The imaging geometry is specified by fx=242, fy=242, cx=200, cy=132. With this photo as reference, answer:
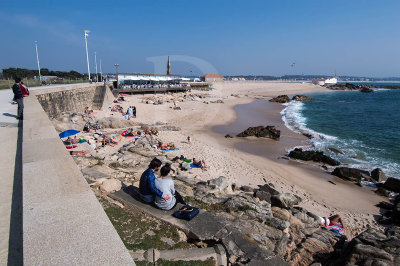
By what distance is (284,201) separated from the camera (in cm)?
849

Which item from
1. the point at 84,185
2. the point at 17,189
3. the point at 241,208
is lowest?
the point at 241,208

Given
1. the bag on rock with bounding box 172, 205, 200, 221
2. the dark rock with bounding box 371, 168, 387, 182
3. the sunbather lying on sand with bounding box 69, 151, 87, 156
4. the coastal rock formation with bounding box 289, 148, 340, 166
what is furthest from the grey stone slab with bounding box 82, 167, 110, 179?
the dark rock with bounding box 371, 168, 387, 182

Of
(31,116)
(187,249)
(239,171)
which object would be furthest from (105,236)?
(239,171)

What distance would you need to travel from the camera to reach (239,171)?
481 inches

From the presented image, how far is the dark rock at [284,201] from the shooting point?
8219 mm

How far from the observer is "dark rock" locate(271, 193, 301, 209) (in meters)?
8.22

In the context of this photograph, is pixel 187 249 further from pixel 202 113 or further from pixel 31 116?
pixel 202 113

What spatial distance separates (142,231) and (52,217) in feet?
5.33

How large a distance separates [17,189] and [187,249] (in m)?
3.52

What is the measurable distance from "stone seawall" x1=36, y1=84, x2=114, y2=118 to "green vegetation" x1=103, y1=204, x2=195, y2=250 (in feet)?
A: 47.2

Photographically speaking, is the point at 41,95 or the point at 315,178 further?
the point at 41,95

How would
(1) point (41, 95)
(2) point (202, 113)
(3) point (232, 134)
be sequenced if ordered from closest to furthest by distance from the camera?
1. (1) point (41, 95)
2. (3) point (232, 134)
3. (2) point (202, 113)

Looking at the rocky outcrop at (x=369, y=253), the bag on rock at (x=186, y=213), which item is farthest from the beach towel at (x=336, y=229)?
the bag on rock at (x=186, y=213)

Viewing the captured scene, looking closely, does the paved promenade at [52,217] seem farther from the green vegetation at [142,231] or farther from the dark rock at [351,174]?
the dark rock at [351,174]
